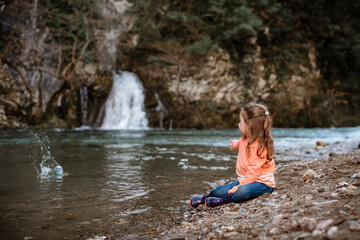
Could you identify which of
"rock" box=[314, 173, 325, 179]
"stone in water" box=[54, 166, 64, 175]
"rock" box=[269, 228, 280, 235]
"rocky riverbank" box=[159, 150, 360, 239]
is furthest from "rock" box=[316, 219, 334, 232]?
"stone in water" box=[54, 166, 64, 175]

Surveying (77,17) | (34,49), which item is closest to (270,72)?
(77,17)

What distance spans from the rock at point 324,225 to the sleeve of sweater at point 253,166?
48.2 inches

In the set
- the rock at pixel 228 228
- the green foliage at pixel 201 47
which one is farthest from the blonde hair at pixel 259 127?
the green foliage at pixel 201 47

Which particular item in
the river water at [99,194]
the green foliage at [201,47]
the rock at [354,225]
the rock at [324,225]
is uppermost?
the green foliage at [201,47]

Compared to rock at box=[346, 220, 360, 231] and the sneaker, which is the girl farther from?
rock at box=[346, 220, 360, 231]

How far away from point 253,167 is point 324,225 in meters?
1.28

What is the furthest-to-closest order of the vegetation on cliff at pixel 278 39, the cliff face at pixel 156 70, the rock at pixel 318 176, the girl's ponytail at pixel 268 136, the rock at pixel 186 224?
the vegetation on cliff at pixel 278 39, the cliff face at pixel 156 70, the rock at pixel 318 176, the girl's ponytail at pixel 268 136, the rock at pixel 186 224

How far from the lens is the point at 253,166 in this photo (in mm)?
3109

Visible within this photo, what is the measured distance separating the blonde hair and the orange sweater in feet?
0.15

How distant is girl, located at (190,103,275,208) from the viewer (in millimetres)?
3080

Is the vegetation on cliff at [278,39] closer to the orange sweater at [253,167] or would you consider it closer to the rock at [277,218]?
the orange sweater at [253,167]

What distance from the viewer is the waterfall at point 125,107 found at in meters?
21.3

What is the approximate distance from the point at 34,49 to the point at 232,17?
14.4 metres

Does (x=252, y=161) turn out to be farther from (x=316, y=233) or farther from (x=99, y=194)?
(x=99, y=194)
